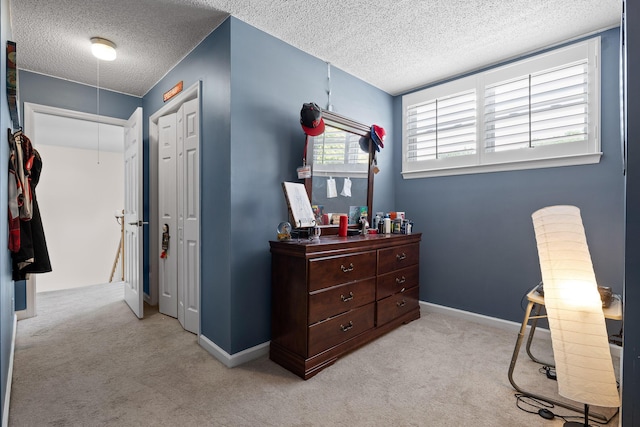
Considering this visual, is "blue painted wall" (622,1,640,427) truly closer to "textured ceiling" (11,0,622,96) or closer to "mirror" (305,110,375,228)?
"textured ceiling" (11,0,622,96)

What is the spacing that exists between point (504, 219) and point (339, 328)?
6.33 ft

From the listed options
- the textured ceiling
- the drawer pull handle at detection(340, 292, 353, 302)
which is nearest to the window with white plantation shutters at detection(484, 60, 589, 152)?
the textured ceiling

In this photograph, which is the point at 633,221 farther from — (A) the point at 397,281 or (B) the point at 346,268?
(A) the point at 397,281

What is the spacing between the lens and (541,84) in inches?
106

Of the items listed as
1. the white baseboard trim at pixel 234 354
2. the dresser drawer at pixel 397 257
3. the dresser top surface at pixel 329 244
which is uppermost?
the dresser top surface at pixel 329 244

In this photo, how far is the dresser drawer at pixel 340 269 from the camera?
2.12 meters

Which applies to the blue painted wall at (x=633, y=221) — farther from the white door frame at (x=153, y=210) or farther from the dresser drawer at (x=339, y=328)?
the white door frame at (x=153, y=210)

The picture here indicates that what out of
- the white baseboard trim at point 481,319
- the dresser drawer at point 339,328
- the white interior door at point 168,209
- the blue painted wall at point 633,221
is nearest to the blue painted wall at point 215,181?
the dresser drawer at point 339,328

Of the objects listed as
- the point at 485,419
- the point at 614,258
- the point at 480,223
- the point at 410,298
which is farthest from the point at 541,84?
the point at 485,419

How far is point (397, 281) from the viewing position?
2.89 metres

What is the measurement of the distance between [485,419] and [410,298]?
145 cm

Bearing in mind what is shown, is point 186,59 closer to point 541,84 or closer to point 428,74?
point 428,74

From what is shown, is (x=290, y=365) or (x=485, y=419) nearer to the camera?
(x=485, y=419)

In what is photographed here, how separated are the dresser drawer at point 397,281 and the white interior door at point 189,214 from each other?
161 cm
